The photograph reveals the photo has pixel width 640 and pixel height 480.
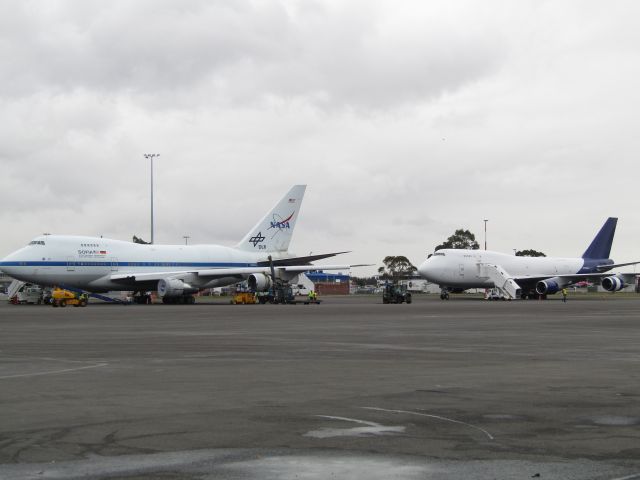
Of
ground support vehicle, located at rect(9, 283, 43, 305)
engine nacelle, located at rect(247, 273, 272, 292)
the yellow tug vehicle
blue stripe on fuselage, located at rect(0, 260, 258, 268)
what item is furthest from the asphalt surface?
ground support vehicle, located at rect(9, 283, 43, 305)

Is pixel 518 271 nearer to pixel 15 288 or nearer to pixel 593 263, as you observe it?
pixel 593 263

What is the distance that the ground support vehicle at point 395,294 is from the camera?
67.6m

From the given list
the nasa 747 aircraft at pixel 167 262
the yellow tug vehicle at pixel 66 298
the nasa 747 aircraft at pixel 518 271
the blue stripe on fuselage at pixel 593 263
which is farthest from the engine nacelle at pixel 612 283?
the yellow tug vehicle at pixel 66 298

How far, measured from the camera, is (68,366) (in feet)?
51.2

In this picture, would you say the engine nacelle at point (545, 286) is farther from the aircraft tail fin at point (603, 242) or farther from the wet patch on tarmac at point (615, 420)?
the wet patch on tarmac at point (615, 420)

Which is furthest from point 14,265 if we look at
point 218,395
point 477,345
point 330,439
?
point 330,439

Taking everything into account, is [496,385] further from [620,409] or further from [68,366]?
[68,366]

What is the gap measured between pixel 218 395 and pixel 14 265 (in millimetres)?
50556

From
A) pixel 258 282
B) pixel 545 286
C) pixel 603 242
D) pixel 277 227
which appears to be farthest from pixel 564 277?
pixel 258 282

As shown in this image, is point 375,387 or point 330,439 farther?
point 375,387

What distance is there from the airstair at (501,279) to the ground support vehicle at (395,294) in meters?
10.6

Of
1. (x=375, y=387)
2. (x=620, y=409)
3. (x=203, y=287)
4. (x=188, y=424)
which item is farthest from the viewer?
(x=203, y=287)

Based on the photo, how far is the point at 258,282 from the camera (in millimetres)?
66250

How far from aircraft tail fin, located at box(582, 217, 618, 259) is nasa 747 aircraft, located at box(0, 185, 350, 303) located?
32.5m
